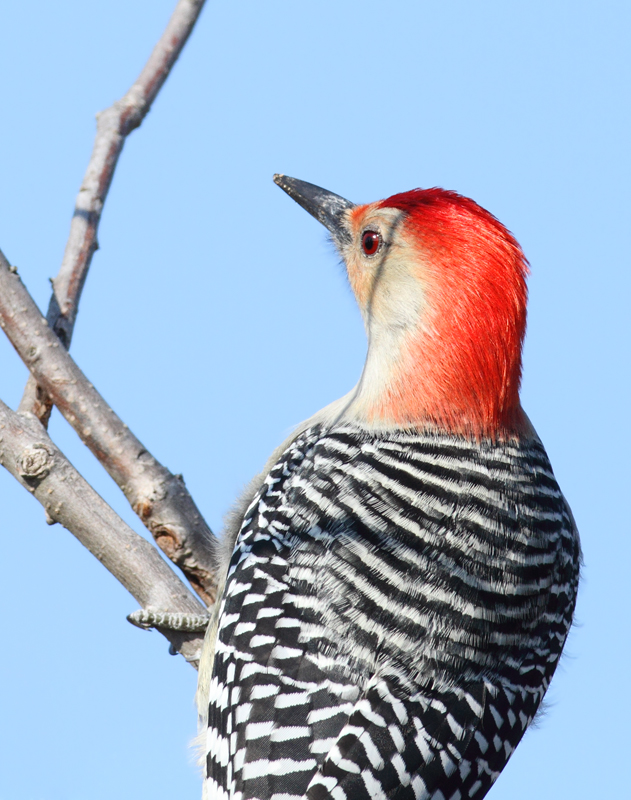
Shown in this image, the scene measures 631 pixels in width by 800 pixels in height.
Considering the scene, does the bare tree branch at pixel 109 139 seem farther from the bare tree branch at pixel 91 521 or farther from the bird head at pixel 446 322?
the bird head at pixel 446 322

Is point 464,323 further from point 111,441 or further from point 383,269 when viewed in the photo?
point 111,441

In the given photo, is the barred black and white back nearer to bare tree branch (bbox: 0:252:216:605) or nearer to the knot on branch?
bare tree branch (bbox: 0:252:216:605)

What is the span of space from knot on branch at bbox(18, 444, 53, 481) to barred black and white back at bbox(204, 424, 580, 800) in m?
0.89

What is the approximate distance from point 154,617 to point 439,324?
1.77 meters

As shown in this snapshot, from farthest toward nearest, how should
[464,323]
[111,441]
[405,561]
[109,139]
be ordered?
1. [109,139]
2. [111,441]
3. [464,323]
4. [405,561]

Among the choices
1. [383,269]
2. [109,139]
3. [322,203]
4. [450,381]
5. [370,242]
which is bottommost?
[450,381]

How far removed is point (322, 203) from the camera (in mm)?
5332

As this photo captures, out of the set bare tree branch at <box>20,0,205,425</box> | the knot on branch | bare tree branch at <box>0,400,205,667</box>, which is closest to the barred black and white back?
bare tree branch at <box>0,400,205,667</box>

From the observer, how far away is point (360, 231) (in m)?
5.02

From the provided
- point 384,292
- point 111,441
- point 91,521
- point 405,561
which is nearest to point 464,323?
point 384,292

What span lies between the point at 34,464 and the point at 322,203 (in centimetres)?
205

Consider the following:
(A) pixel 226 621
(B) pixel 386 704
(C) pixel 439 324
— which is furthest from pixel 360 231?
(B) pixel 386 704

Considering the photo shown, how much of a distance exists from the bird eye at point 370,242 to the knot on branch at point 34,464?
1788 millimetres

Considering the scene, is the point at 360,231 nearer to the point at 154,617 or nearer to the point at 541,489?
the point at 541,489
